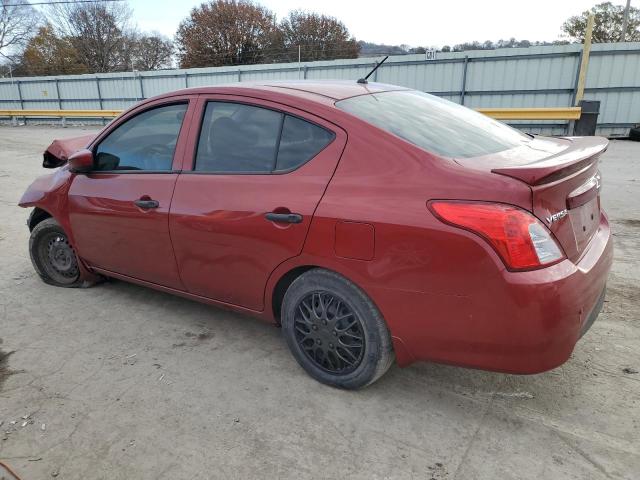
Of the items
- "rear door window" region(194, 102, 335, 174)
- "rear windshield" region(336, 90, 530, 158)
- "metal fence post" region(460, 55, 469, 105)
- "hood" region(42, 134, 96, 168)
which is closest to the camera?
"rear windshield" region(336, 90, 530, 158)

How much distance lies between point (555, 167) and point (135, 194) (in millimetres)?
2556

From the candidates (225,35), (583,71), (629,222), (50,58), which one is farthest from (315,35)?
(629,222)

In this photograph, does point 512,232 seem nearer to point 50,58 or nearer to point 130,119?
point 130,119

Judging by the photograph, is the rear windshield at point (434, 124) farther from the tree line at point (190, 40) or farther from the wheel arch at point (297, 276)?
the tree line at point (190, 40)

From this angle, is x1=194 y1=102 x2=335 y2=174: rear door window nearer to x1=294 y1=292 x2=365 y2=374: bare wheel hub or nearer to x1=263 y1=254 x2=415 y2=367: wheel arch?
x1=263 y1=254 x2=415 y2=367: wheel arch

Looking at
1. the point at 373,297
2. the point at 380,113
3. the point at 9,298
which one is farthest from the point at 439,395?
the point at 9,298

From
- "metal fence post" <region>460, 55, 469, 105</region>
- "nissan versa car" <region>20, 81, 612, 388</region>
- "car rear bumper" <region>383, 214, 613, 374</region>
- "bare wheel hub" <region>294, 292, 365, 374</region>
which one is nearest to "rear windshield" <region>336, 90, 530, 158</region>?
"nissan versa car" <region>20, 81, 612, 388</region>

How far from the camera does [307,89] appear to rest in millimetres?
2879

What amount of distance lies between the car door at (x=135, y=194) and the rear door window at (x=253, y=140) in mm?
220

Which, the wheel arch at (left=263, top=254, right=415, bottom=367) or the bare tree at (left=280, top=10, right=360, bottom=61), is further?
the bare tree at (left=280, top=10, right=360, bottom=61)

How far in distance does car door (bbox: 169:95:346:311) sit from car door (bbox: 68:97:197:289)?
15 centimetres

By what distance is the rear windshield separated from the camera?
2.48 metres

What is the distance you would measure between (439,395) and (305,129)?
5.31 feet

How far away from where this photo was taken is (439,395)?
2.62m
